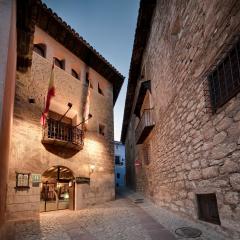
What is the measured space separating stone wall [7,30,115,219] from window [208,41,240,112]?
7.73m

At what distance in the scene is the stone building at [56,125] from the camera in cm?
880

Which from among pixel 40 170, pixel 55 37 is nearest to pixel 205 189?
pixel 40 170

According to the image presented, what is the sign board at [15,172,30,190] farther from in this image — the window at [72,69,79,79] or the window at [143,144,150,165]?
the window at [143,144,150,165]

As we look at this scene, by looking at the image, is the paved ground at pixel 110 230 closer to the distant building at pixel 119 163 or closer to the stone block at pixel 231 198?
the stone block at pixel 231 198

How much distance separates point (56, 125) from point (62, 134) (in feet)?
1.86

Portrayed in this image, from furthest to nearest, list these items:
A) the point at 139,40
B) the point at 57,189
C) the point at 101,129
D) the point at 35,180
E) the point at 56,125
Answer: the point at 101,129 → the point at 139,40 → the point at 57,189 → the point at 56,125 → the point at 35,180

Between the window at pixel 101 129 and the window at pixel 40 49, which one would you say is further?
the window at pixel 101 129

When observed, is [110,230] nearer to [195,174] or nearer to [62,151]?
[195,174]

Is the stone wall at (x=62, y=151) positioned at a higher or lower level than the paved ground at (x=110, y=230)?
higher

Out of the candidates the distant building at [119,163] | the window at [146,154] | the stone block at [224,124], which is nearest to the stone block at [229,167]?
the stone block at [224,124]

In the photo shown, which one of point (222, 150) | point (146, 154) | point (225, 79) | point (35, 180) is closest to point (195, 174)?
point (222, 150)

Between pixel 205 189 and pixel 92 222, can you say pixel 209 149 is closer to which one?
pixel 205 189

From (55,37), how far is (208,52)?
32.0 ft

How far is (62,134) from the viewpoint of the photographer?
36.7 feet
